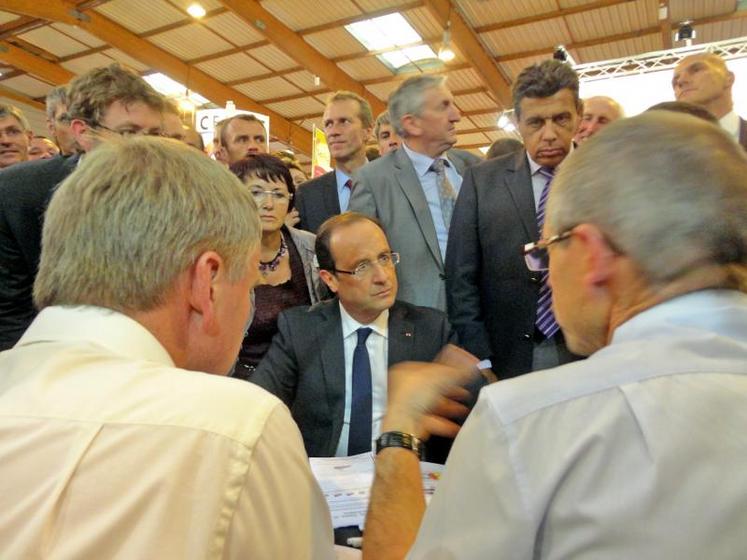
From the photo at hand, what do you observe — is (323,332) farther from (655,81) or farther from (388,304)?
(655,81)

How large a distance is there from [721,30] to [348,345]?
786cm

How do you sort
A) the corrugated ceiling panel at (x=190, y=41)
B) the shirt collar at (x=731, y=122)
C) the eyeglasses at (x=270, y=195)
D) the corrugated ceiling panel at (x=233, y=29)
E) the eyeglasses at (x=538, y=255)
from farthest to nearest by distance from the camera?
the corrugated ceiling panel at (x=190, y=41)
the corrugated ceiling panel at (x=233, y=29)
the shirt collar at (x=731, y=122)
the eyeglasses at (x=270, y=195)
the eyeglasses at (x=538, y=255)

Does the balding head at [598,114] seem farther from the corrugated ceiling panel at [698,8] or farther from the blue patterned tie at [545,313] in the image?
the corrugated ceiling panel at [698,8]

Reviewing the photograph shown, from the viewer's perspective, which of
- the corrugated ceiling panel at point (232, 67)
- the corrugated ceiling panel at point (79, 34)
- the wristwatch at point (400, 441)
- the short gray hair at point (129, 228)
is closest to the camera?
the short gray hair at point (129, 228)

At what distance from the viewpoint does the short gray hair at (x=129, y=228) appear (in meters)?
0.88

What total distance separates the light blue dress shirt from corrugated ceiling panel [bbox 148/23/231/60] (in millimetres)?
6573

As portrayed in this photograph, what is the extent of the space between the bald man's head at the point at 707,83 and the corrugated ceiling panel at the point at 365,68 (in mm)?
6008

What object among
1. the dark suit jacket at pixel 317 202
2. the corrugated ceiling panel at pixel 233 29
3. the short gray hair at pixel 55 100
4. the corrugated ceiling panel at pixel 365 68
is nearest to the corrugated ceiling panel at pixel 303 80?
the corrugated ceiling panel at pixel 365 68

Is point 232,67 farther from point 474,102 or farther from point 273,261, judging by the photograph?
point 273,261

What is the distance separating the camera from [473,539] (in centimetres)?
70

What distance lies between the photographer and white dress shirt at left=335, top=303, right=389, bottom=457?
1.94m

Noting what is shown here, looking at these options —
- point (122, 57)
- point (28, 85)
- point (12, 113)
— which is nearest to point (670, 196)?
point (12, 113)

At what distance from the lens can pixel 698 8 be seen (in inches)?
284

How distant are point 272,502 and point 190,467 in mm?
108
